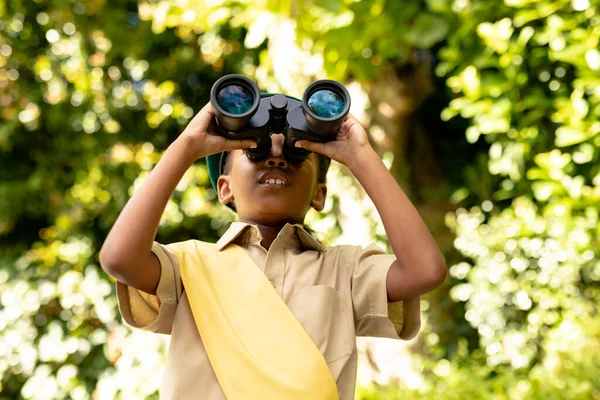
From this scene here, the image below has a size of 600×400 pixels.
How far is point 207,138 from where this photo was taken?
1.53 meters

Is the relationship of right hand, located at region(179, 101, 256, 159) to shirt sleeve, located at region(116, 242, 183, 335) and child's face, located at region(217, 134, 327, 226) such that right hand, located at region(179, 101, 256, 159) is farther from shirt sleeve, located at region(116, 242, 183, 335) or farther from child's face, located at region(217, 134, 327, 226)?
shirt sleeve, located at region(116, 242, 183, 335)

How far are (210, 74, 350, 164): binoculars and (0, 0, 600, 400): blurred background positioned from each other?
1.72 m

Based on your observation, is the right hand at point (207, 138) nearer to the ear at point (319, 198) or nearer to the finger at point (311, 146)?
the finger at point (311, 146)

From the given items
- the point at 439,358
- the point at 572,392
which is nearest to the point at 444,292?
the point at 439,358

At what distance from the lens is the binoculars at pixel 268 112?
1.51 m

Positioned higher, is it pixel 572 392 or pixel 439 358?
pixel 572 392

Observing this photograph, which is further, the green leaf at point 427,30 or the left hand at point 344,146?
the green leaf at point 427,30

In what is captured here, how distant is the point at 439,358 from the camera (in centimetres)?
402

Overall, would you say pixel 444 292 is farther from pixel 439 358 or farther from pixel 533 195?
pixel 533 195

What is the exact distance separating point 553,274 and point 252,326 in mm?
2607

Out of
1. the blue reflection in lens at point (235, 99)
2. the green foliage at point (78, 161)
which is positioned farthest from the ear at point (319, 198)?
the green foliage at point (78, 161)

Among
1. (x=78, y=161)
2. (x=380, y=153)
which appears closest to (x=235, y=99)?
(x=380, y=153)

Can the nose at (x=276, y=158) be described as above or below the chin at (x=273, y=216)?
above

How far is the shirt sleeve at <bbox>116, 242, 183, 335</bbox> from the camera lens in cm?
152
